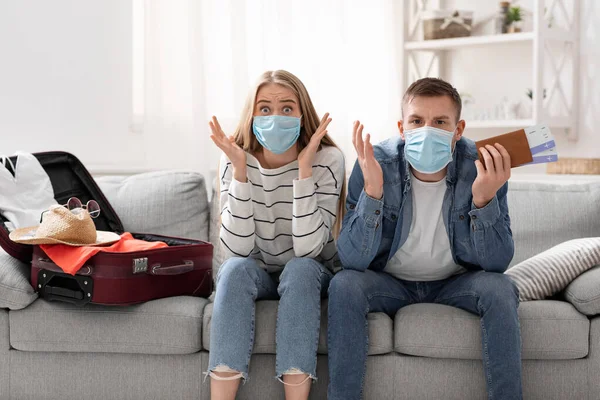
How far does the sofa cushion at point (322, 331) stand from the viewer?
7.01 feet

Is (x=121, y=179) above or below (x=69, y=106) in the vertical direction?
below

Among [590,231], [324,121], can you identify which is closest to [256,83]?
[324,121]

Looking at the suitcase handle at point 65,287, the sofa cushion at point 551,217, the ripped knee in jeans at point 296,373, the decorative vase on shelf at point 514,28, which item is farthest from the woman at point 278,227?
the decorative vase on shelf at point 514,28

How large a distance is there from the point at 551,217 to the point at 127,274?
1.38 meters

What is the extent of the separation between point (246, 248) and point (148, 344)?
1.25ft

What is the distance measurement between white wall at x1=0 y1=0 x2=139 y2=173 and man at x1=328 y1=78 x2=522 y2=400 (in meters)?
1.70

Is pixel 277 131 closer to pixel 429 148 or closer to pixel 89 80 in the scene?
pixel 429 148

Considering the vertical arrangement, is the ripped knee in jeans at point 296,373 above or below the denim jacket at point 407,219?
below

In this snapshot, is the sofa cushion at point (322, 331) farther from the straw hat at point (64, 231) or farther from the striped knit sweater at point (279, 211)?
the straw hat at point (64, 231)

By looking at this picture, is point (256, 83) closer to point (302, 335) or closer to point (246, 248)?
point (246, 248)

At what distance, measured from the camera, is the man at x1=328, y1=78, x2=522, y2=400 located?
Result: 205cm

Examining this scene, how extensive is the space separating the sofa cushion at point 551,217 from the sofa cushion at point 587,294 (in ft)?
1.22

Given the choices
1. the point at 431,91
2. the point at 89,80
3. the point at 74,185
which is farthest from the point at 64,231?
the point at 89,80

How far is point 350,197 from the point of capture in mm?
2232
